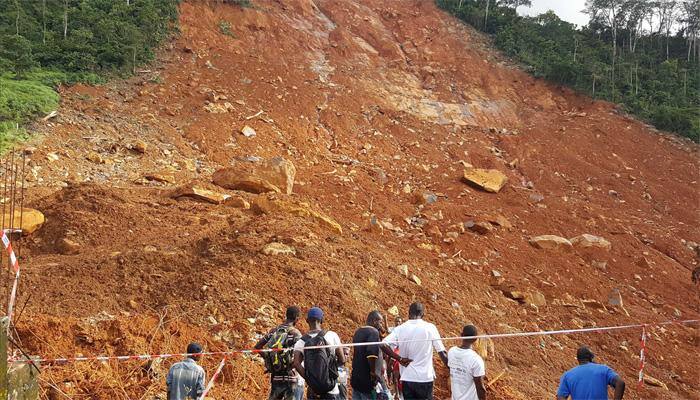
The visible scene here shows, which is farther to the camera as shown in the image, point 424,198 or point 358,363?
point 424,198

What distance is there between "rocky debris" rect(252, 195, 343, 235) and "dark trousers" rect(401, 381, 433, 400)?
16.5ft

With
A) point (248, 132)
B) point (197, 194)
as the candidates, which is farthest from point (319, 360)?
point (248, 132)

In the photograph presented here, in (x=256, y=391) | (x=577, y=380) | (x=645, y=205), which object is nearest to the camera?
(x=577, y=380)

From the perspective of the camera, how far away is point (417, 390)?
3.98 metres

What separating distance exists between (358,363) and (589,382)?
164 cm

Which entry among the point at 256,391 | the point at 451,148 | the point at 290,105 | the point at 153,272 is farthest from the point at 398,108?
the point at 256,391

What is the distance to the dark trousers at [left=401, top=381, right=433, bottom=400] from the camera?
398 cm

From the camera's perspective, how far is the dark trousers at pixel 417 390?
3980 millimetres

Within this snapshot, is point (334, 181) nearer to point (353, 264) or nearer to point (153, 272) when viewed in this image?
point (353, 264)

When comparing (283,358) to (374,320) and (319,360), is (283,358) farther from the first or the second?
(374,320)

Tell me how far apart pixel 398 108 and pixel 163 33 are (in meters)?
8.70

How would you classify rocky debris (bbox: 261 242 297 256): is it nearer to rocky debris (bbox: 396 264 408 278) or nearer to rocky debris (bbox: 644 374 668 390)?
rocky debris (bbox: 396 264 408 278)

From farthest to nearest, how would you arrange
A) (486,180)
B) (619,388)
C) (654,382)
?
(486,180), (654,382), (619,388)

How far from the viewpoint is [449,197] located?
1302 centimetres
